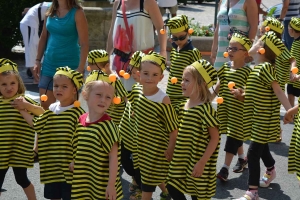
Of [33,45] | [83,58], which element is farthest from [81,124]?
[33,45]

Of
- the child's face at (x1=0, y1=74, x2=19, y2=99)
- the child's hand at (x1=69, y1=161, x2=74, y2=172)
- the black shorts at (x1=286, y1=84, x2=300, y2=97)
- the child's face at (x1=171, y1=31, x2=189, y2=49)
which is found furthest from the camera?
the black shorts at (x1=286, y1=84, x2=300, y2=97)

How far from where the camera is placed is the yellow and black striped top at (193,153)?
4.85 m

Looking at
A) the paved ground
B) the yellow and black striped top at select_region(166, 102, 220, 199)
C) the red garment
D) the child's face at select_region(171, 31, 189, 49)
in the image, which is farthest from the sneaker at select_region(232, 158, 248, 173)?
the red garment

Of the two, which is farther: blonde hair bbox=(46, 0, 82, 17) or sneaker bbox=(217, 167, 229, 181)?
sneaker bbox=(217, 167, 229, 181)

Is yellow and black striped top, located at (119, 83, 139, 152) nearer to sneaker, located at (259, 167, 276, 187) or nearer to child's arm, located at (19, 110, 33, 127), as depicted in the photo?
child's arm, located at (19, 110, 33, 127)

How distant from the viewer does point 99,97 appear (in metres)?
4.52

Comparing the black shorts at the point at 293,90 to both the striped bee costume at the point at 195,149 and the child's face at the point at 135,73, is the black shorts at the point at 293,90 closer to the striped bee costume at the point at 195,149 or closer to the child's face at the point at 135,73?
the child's face at the point at 135,73

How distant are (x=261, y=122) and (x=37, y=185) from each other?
2.35 meters

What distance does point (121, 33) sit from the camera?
249 inches

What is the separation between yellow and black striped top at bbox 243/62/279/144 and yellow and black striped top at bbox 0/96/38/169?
1996 millimetres

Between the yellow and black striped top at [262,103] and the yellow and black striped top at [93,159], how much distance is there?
179cm

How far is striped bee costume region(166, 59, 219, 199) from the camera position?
15.9 feet

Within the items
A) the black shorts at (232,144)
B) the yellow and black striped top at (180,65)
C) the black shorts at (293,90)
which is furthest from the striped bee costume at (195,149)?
the black shorts at (293,90)

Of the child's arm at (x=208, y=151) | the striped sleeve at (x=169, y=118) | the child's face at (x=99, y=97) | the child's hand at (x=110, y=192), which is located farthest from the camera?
the striped sleeve at (x=169, y=118)
